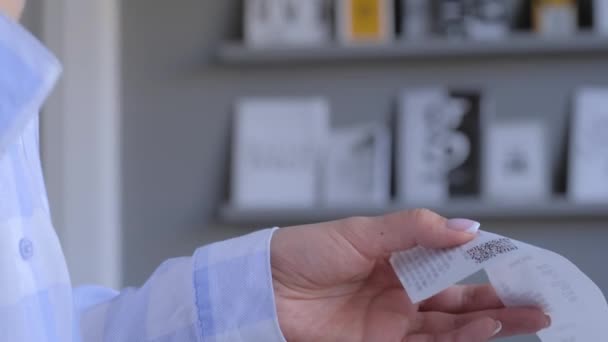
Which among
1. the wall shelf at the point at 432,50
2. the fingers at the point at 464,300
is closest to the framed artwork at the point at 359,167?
the wall shelf at the point at 432,50

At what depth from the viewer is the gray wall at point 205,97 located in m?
1.60

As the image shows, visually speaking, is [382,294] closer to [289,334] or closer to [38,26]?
[289,334]

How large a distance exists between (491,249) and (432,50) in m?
1.00

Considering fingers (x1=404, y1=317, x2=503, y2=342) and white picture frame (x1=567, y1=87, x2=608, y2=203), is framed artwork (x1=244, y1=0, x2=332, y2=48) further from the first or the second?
fingers (x1=404, y1=317, x2=503, y2=342)

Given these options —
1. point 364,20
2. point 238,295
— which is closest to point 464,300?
point 238,295

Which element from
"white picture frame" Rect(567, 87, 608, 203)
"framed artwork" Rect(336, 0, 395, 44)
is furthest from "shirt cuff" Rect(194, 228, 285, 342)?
"white picture frame" Rect(567, 87, 608, 203)

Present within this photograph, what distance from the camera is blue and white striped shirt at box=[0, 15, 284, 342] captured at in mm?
457

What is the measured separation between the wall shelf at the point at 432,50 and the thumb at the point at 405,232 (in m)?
0.91

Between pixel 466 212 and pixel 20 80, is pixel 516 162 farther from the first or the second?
pixel 20 80

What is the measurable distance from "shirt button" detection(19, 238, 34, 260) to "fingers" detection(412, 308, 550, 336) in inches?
15.8

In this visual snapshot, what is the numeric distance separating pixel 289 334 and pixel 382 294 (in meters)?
0.11

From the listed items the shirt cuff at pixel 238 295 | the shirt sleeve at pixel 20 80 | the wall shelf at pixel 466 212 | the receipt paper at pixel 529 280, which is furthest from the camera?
the wall shelf at pixel 466 212

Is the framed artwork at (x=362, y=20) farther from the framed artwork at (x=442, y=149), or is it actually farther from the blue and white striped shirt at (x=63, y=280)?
the blue and white striped shirt at (x=63, y=280)

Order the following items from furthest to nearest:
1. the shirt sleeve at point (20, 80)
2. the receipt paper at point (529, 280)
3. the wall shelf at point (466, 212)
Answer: the wall shelf at point (466, 212)
the receipt paper at point (529, 280)
the shirt sleeve at point (20, 80)
